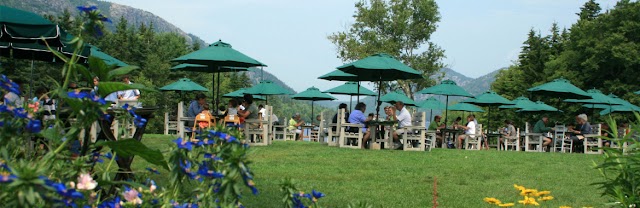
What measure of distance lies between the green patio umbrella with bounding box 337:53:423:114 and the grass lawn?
291 centimetres

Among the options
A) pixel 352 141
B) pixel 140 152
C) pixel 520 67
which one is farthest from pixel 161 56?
pixel 140 152

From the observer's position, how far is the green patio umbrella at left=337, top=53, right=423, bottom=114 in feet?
43.9

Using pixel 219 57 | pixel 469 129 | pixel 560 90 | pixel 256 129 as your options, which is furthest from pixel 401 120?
pixel 560 90

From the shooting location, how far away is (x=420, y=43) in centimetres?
4431

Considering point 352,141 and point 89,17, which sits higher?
point 89,17

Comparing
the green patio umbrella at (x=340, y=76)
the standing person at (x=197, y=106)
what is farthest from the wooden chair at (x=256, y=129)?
the green patio umbrella at (x=340, y=76)

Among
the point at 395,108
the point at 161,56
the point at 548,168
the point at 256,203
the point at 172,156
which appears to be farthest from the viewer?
the point at 161,56

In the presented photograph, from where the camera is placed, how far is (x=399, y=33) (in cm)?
4297

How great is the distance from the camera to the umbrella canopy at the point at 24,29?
27.8 ft

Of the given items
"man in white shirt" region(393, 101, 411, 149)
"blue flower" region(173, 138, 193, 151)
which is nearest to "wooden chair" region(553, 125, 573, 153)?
"man in white shirt" region(393, 101, 411, 149)

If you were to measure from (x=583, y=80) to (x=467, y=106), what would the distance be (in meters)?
14.5

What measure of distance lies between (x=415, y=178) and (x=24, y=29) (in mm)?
5684

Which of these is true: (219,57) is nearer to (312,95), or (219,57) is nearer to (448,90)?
(448,90)

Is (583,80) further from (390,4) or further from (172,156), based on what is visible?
(172,156)
